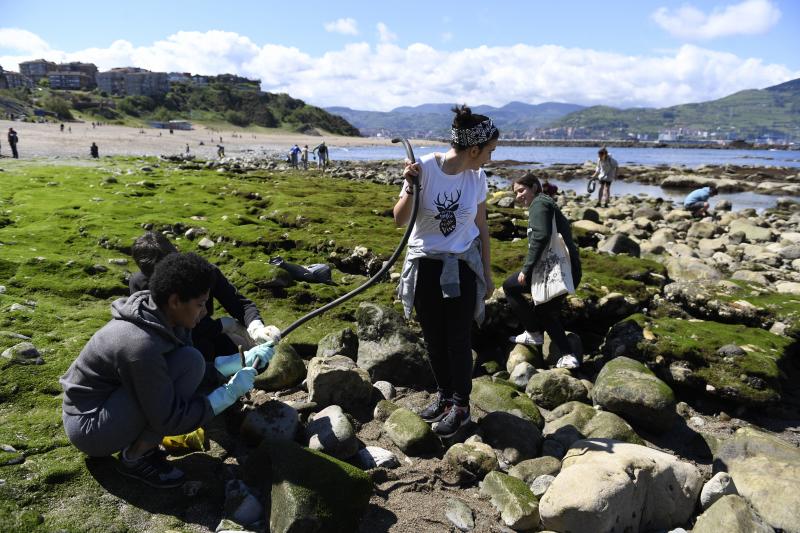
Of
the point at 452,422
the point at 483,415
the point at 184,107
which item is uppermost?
the point at 184,107

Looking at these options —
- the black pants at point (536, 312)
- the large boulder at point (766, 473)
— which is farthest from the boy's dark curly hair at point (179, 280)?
the large boulder at point (766, 473)

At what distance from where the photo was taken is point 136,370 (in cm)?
319

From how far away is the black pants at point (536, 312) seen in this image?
21.3ft

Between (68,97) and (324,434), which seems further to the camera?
(68,97)

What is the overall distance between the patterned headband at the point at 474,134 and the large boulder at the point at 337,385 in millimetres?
2452

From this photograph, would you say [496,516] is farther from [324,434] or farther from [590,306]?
[590,306]

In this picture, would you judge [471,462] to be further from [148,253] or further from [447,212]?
[148,253]

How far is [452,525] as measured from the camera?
3.83m

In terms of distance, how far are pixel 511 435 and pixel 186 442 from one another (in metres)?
2.76

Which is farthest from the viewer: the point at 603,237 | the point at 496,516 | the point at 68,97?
the point at 68,97

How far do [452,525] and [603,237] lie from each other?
1226 centimetres

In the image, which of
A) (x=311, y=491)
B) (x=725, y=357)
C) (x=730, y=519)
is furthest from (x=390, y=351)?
(x=725, y=357)

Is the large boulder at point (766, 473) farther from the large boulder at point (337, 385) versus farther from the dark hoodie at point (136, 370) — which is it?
the dark hoodie at point (136, 370)

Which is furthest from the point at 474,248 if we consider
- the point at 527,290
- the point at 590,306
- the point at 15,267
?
the point at 15,267
